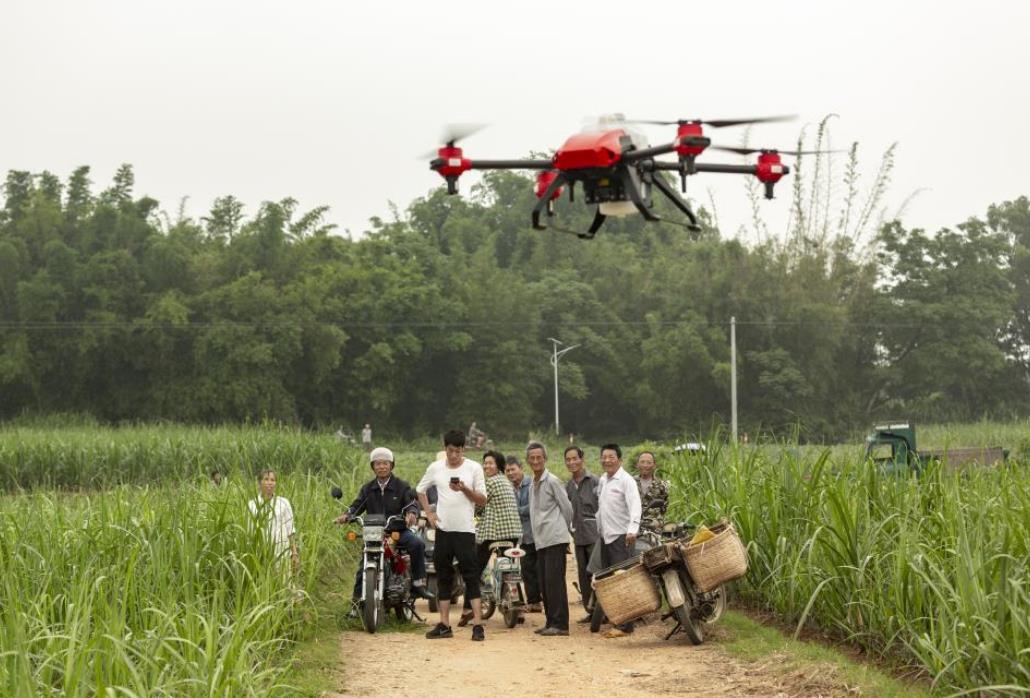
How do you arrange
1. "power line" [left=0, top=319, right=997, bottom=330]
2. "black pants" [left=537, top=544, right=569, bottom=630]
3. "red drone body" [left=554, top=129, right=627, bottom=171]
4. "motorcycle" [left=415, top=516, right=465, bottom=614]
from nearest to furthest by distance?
"red drone body" [left=554, top=129, right=627, bottom=171] → "black pants" [left=537, top=544, right=569, bottom=630] → "motorcycle" [left=415, top=516, right=465, bottom=614] → "power line" [left=0, top=319, right=997, bottom=330]

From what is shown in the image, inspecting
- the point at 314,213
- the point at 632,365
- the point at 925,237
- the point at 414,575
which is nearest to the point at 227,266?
the point at 314,213

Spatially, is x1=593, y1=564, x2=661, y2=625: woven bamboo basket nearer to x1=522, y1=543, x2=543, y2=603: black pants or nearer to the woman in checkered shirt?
the woman in checkered shirt

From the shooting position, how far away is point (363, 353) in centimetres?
6506

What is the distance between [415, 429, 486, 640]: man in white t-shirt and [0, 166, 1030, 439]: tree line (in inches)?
1743

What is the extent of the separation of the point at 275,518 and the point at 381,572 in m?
1.32

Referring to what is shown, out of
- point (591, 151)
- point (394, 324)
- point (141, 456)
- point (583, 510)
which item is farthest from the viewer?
point (394, 324)

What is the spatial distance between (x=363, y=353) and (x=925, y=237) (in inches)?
1014

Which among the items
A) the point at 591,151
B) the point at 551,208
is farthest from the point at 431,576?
the point at 591,151

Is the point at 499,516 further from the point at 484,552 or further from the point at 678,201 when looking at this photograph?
the point at 678,201

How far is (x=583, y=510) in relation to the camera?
13148 millimetres

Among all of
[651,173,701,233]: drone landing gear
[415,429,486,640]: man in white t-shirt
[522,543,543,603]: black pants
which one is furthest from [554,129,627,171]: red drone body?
[522,543,543,603]: black pants

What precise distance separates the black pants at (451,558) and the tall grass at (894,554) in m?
2.34

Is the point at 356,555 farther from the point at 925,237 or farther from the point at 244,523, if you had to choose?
the point at 925,237

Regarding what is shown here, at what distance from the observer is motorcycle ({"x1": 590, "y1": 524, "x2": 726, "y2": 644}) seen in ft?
37.3
